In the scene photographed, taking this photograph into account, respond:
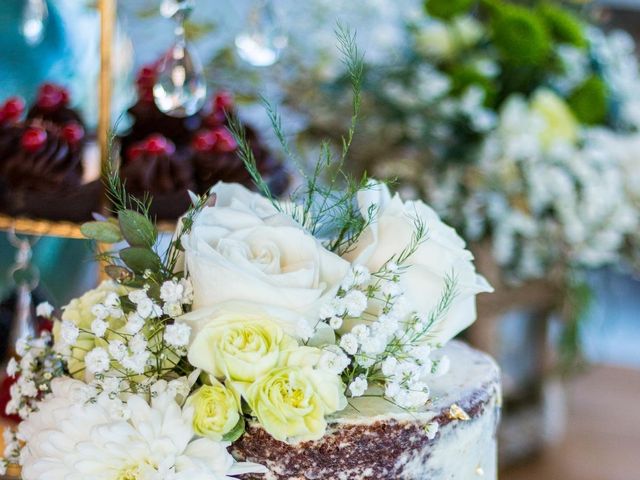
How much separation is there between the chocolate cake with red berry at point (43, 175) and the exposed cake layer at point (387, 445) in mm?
416

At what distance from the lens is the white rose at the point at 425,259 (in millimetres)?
636

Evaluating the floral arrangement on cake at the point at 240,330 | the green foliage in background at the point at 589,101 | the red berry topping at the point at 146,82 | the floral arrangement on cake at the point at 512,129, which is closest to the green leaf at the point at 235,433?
the floral arrangement on cake at the point at 240,330

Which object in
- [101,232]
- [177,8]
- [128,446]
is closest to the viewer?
[128,446]

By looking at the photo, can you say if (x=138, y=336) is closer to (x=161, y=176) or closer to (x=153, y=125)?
(x=161, y=176)

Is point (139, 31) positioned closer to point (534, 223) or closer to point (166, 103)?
point (534, 223)

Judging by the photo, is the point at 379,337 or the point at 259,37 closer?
the point at 379,337

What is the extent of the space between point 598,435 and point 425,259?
6.02 feet

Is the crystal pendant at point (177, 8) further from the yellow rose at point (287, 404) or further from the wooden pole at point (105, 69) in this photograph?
the yellow rose at point (287, 404)

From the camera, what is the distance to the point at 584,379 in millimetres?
2615

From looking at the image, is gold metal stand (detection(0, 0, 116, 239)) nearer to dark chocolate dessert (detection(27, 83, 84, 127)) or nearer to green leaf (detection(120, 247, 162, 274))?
dark chocolate dessert (detection(27, 83, 84, 127))

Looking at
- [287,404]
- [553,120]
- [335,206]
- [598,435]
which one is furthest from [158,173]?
[598,435]

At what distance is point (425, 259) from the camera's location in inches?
25.3

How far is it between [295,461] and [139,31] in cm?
143

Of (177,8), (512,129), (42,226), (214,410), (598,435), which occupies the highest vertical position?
(177,8)
